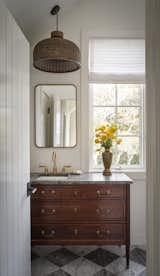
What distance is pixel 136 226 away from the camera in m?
2.79

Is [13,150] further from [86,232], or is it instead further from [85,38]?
[85,38]

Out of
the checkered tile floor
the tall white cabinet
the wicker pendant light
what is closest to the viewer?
the tall white cabinet

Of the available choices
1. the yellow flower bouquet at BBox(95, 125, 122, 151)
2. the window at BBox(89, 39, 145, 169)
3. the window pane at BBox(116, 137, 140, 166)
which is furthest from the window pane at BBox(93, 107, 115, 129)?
the window pane at BBox(116, 137, 140, 166)

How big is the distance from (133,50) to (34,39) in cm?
126

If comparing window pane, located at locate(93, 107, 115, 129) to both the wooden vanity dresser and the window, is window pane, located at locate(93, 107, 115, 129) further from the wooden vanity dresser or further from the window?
the wooden vanity dresser

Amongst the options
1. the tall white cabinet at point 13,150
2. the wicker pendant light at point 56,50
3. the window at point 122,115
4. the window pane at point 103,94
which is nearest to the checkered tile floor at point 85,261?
the tall white cabinet at point 13,150

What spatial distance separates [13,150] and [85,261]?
5.44 feet

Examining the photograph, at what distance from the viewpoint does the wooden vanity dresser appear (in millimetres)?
2277

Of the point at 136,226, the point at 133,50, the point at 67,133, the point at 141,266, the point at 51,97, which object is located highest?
the point at 133,50

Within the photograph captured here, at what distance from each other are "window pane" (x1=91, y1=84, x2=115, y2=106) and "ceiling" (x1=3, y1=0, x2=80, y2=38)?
40.2 inches

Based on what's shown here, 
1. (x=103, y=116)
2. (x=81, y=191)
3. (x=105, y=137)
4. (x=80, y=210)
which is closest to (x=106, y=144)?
(x=105, y=137)

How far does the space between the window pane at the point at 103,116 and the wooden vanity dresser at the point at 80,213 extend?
92 centimetres

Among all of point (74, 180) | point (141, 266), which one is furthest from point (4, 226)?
point (141, 266)

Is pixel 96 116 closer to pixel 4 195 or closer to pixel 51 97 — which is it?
pixel 51 97
